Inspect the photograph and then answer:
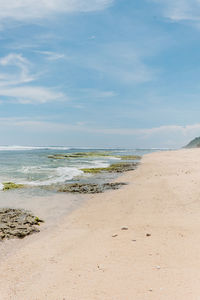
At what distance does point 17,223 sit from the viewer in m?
11.2

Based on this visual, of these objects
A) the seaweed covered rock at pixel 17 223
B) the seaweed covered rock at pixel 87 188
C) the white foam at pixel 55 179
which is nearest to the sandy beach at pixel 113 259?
the seaweed covered rock at pixel 17 223

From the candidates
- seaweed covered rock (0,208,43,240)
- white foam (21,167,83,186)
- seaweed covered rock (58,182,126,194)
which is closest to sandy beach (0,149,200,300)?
seaweed covered rock (0,208,43,240)

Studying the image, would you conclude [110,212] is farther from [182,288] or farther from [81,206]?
[182,288]

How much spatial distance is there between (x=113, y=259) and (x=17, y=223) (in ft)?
20.1

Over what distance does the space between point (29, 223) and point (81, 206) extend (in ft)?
14.1

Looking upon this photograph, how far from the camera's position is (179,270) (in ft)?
19.8

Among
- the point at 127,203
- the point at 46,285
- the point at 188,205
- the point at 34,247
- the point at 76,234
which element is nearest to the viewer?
the point at 46,285

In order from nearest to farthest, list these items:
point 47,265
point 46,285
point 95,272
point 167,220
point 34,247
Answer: point 46,285, point 95,272, point 47,265, point 34,247, point 167,220

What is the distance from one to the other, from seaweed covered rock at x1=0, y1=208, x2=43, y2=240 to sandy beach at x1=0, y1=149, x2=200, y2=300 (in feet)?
2.30

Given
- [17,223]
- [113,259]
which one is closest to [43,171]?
[17,223]

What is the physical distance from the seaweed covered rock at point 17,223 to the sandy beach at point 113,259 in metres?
0.70

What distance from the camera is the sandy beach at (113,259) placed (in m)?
5.46

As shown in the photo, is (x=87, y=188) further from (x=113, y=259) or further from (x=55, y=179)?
(x=113, y=259)

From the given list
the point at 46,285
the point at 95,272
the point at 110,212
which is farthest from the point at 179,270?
the point at 110,212
